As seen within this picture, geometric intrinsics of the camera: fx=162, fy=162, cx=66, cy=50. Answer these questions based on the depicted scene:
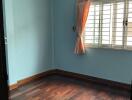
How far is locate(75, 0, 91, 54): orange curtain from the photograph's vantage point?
3.68 meters

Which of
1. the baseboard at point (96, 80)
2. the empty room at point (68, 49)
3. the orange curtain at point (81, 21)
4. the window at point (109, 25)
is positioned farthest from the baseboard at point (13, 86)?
the window at point (109, 25)

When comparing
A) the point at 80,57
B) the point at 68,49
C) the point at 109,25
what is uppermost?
the point at 109,25

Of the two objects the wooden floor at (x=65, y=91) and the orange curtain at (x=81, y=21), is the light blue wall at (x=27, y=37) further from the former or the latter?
the orange curtain at (x=81, y=21)

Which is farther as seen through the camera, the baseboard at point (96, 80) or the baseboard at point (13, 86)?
the baseboard at point (96, 80)

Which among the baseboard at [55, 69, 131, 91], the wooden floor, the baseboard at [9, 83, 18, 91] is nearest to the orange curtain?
the baseboard at [55, 69, 131, 91]

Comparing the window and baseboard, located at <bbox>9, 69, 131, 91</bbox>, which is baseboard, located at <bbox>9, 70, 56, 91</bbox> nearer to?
baseboard, located at <bbox>9, 69, 131, 91</bbox>

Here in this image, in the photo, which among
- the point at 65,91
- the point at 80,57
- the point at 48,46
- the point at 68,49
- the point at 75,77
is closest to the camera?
the point at 65,91

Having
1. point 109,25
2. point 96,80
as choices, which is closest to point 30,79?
point 96,80

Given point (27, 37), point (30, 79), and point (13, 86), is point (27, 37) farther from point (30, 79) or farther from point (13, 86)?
point (13, 86)

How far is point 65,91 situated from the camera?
3.26 m

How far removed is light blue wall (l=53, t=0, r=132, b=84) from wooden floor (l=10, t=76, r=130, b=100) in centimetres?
35

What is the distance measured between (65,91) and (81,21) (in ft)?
5.34

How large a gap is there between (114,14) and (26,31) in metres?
1.98

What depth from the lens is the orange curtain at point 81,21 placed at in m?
3.68
